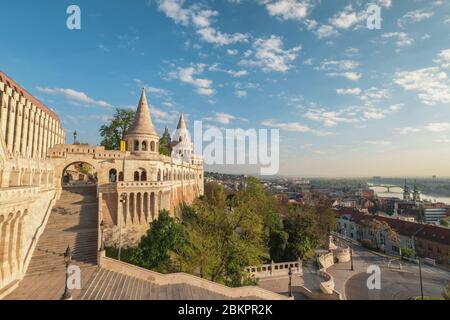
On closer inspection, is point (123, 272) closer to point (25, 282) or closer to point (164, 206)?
point (25, 282)

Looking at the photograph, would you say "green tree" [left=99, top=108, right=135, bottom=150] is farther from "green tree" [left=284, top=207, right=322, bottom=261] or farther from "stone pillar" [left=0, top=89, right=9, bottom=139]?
"green tree" [left=284, top=207, right=322, bottom=261]

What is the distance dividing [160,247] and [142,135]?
16004 millimetres

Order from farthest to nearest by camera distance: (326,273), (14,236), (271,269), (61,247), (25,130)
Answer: (25,130), (326,273), (271,269), (61,247), (14,236)

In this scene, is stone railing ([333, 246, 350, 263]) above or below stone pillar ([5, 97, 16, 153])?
below

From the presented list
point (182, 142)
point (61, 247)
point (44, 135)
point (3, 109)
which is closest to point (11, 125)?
point (3, 109)

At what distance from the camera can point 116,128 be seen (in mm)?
37625

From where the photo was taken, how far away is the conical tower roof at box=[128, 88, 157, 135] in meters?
30.2

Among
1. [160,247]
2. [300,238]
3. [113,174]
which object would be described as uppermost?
[113,174]

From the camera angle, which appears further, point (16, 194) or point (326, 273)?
point (326, 273)

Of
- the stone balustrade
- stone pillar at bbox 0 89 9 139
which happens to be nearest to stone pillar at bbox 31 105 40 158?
stone pillar at bbox 0 89 9 139

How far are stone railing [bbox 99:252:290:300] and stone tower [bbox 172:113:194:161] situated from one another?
37.5 meters

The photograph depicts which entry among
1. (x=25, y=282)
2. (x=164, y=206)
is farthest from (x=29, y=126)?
(x=25, y=282)

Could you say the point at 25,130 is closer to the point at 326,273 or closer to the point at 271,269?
the point at 271,269
